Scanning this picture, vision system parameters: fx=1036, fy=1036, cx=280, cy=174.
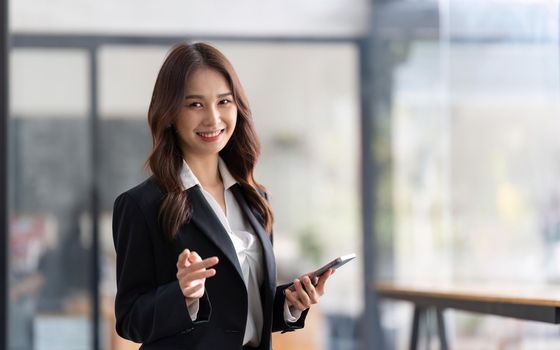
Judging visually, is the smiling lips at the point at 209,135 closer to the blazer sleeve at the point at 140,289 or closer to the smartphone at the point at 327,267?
the blazer sleeve at the point at 140,289

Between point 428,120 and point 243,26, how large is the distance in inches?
45.9

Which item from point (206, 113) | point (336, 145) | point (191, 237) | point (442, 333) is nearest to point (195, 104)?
point (206, 113)

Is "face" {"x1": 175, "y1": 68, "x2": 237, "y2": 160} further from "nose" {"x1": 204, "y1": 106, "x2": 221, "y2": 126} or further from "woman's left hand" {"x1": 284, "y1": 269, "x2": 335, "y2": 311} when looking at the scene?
"woman's left hand" {"x1": 284, "y1": 269, "x2": 335, "y2": 311}

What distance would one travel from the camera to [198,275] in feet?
6.19

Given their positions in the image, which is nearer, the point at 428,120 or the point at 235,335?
the point at 235,335

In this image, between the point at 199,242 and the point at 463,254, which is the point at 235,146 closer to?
the point at 199,242

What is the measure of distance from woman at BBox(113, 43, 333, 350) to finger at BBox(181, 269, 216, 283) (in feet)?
0.20

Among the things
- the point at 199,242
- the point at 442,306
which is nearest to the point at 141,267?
the point at 199,242

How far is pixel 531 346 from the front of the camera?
554 centimetres

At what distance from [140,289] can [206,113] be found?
0.38 meters

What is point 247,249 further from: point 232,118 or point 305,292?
point 232,118

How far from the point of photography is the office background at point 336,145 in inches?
208

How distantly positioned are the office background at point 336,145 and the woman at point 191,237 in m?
3.20

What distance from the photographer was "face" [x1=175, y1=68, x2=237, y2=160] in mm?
2074
